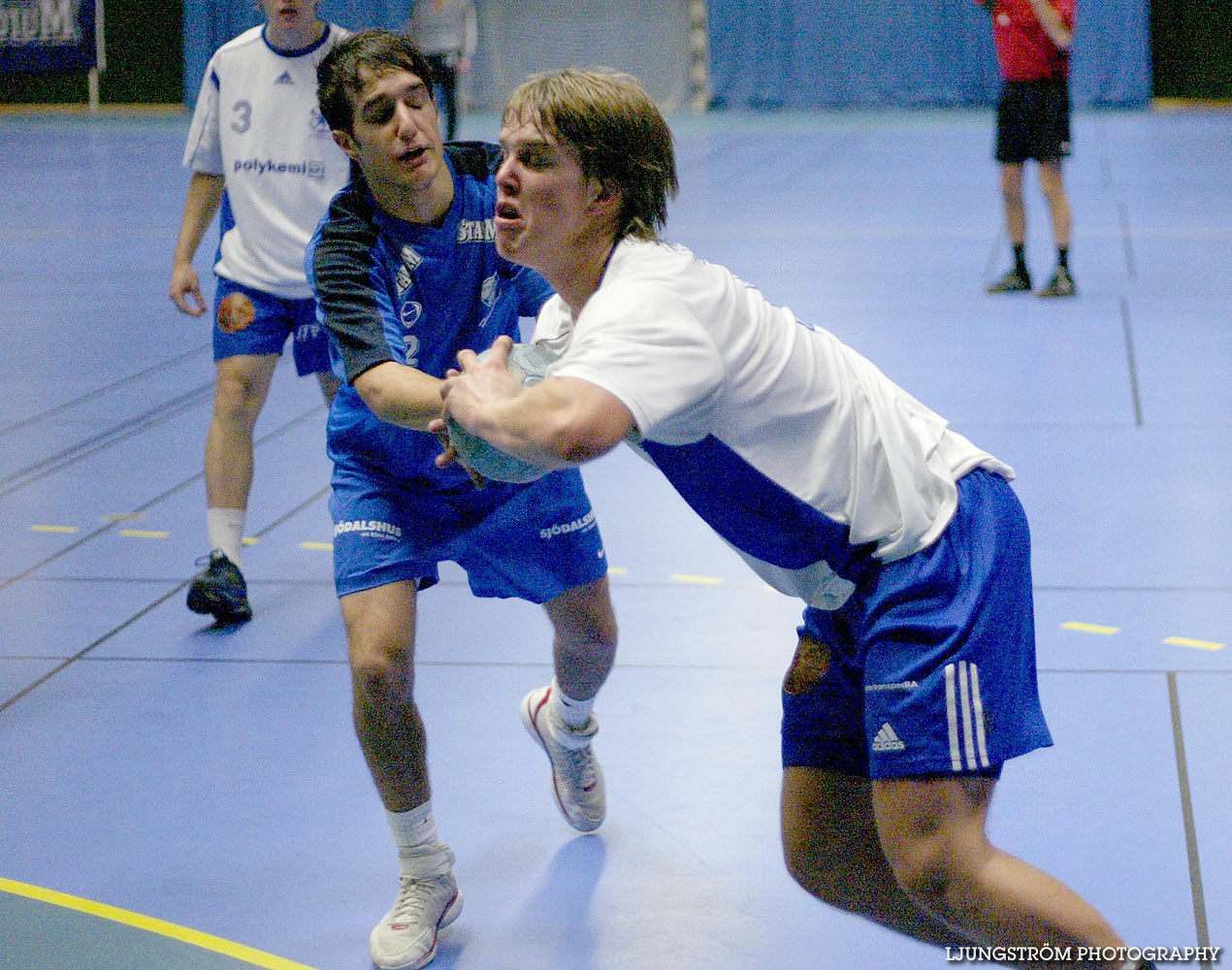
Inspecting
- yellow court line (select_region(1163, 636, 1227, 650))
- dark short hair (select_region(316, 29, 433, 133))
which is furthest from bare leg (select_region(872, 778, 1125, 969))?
yellow court line (select_region(1163, 636, 1227, 650))

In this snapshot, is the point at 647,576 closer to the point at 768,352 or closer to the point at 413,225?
the point at 413,225

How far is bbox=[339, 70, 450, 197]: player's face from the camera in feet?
9.25

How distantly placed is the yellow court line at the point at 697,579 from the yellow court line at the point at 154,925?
216 cm

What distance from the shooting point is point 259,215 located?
14.9 feet

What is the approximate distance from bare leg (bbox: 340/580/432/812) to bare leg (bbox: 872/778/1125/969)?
102 centimetres

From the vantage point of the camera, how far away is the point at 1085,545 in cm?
→ 489

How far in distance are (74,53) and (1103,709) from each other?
21.8m

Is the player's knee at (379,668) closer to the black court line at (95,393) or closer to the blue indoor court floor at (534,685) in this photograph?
the blue indoor court floor at (534,685)

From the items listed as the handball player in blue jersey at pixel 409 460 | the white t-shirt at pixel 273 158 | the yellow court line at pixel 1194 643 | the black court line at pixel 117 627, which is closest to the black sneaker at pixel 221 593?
the black court line at pixel 117 627

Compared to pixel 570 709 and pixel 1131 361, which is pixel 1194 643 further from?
pixel 1131 361

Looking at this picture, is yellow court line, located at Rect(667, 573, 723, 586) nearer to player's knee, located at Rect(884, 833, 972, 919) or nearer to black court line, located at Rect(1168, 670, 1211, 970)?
black court line, located at Rect(1168, 670, 1211, 970)

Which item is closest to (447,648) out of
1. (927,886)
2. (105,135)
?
(927,886)

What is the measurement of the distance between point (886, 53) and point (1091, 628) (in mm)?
18085

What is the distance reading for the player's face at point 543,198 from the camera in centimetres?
202
